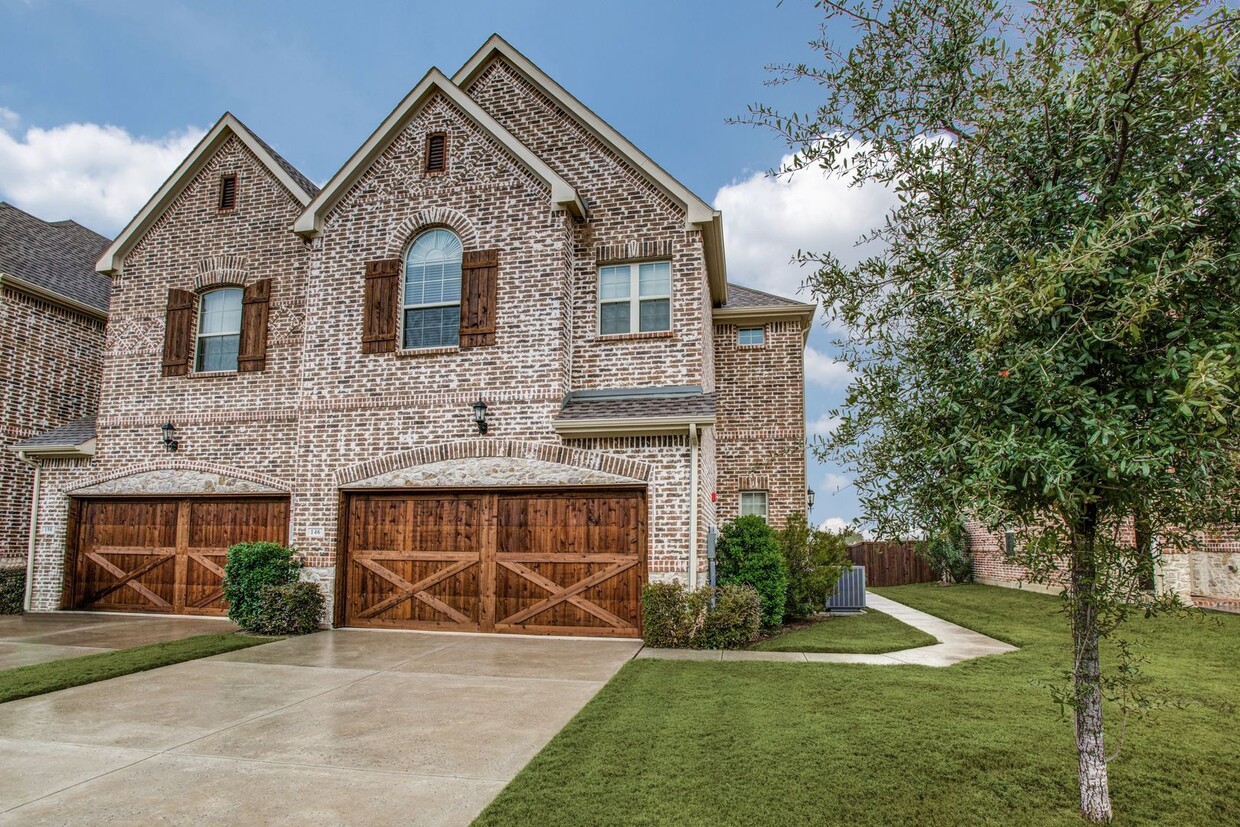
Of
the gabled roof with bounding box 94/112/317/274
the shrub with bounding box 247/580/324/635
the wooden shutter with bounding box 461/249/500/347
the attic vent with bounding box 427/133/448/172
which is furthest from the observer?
the gabled roof with bounding box 94/112/317/274

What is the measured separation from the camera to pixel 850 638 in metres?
11.4

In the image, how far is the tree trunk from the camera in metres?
4.19

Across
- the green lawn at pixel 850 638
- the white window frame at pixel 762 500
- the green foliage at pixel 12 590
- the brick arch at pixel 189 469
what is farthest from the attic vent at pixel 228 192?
the green lawn at pixel 850 638

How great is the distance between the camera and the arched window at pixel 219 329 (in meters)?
14.0

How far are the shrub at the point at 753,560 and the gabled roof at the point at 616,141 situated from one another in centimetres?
487

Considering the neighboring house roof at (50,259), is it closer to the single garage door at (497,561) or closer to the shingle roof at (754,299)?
the single garage door at (497,561)

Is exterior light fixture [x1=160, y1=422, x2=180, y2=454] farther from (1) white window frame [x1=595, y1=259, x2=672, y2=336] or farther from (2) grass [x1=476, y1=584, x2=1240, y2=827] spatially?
(2) grass [x1=476, y1=584, x2=1240, y2=827]

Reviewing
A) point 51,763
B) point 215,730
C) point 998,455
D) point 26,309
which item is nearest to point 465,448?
point 215,730

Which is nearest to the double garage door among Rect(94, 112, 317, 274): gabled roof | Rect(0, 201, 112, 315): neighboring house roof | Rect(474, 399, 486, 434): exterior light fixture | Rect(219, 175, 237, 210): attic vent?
Rect(474, 399, 486, 434): exterior light fixture

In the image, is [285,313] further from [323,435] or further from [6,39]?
[6,39]

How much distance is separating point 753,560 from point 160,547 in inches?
427

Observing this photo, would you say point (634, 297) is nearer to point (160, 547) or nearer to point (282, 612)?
point (282, 612)

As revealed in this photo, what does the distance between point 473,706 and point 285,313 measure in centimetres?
946

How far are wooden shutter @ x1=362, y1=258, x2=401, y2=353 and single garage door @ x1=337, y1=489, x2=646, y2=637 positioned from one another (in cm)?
253
